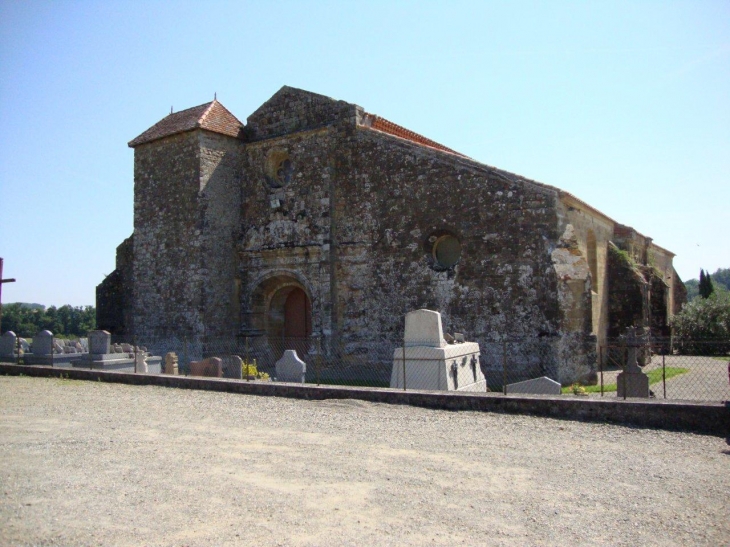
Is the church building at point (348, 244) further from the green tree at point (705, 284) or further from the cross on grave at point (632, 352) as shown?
the green tree at point (705, 284)

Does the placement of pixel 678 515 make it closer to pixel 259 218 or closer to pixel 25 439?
pixel 25 439

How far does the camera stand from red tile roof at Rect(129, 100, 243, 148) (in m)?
18.0

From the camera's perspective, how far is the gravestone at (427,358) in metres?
11.3

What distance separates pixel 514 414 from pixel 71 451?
6017mm

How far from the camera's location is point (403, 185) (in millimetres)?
15797

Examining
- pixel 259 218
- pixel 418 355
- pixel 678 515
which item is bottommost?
pixel 678 515

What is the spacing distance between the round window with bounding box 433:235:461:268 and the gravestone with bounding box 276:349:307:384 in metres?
4.67

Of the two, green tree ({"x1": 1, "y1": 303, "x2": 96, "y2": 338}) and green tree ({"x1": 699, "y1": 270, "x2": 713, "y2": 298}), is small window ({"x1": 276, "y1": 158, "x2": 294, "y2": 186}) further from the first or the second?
green tree ({"x1": 1, "y1": 303, "x2": 96, "y2": 338})

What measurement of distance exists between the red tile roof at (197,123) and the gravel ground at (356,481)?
36.7ft

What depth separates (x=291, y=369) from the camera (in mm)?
13141

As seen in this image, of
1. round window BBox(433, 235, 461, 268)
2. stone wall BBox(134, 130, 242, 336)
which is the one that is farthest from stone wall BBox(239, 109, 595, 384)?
stone wall BBox(134, 130, 242, 336)

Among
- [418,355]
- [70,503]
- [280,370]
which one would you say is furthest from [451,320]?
[70,503]

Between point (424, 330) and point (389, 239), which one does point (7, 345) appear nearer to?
point (389, 239)

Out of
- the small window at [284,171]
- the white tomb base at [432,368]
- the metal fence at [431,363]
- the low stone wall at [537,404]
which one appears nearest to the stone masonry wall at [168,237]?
the metal fence at [431,363]
